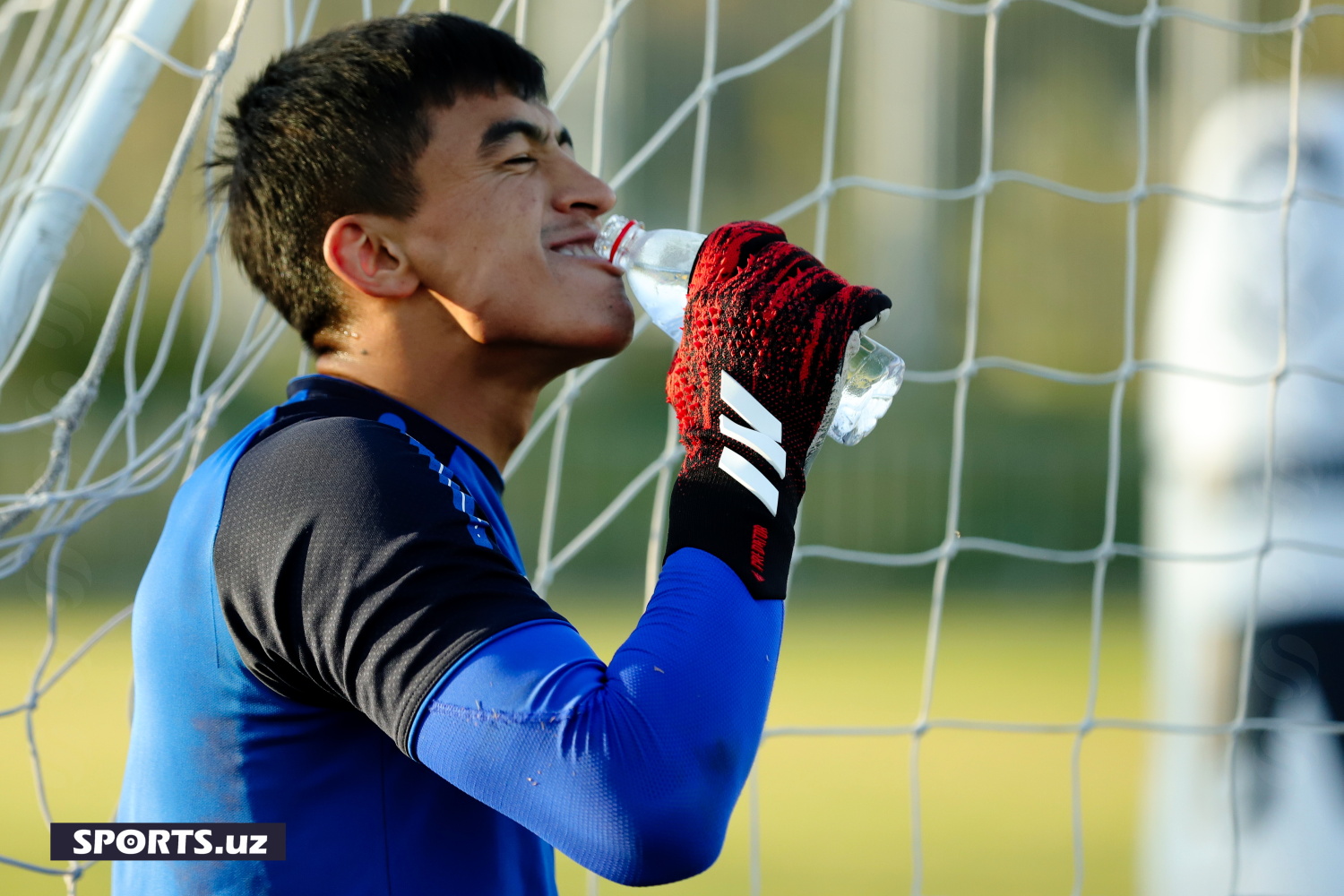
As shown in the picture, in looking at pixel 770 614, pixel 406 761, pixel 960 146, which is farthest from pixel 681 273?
pixel 960 146

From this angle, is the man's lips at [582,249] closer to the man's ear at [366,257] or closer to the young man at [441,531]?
the young man at [441,531]

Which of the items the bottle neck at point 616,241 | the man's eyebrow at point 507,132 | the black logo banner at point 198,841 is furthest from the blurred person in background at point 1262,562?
the black logo banner at point 198,841

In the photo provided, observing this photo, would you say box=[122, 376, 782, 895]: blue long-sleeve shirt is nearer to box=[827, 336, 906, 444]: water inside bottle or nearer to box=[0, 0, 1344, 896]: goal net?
box=[827, 336, 906, 444]: water inside bottle

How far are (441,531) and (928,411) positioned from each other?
8867 mm

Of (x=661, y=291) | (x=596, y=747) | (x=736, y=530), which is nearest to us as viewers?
(x=596, y=747)

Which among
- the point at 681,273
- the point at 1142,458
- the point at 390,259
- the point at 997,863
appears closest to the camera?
the point at 390,259

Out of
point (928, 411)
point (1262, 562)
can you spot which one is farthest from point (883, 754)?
point (928, 411)

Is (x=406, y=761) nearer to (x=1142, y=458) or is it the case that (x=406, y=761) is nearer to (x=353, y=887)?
(x=353, y=887)

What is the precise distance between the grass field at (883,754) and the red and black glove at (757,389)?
2488mm

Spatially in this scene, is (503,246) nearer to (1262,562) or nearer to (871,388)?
(871,388)

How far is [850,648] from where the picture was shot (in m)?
6.73

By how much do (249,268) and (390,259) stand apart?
243 mm

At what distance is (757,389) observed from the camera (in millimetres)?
1196

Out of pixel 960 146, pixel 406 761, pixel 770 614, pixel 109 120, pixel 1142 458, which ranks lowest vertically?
pixel 406 761
